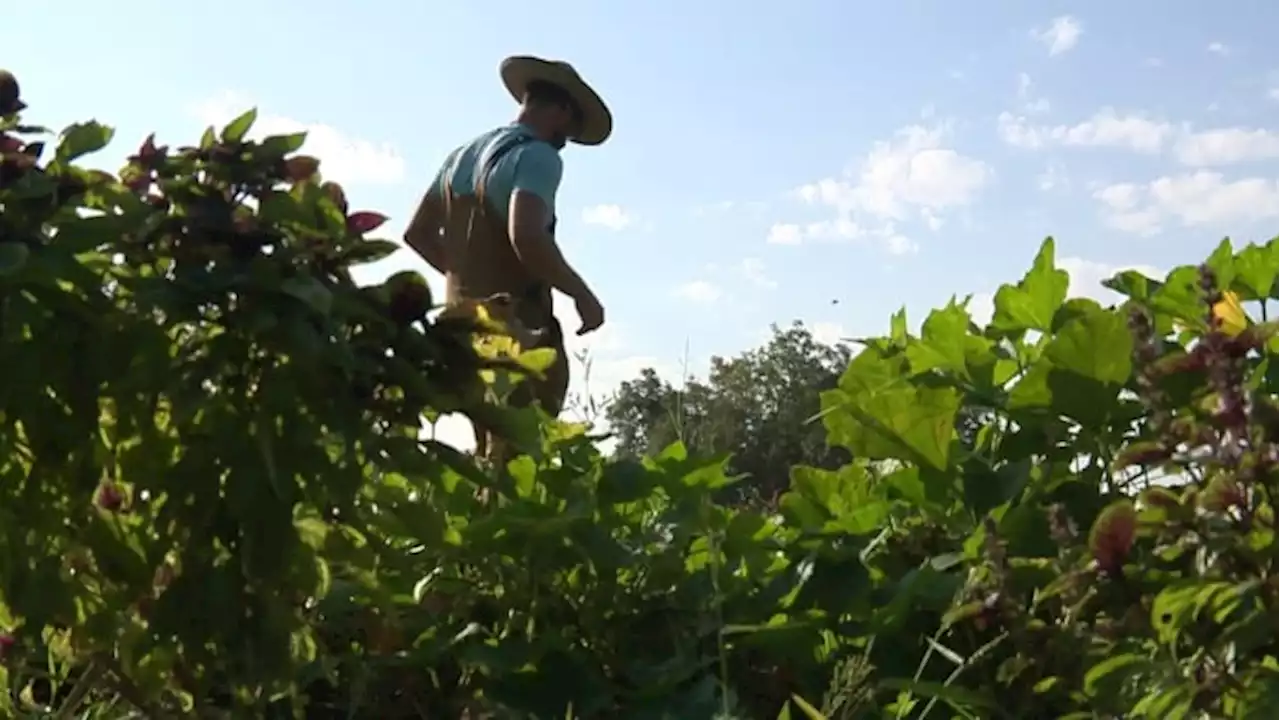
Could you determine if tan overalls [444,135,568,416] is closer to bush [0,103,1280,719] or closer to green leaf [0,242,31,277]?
bush [0,103,1280,719]

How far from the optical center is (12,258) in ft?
4.83

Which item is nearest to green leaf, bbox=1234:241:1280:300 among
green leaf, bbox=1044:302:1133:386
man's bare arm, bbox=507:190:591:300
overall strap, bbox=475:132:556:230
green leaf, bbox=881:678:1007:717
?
green leaf, bbox=1044:302:1133:386

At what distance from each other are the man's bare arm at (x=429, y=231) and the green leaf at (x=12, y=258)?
3425 millimetres

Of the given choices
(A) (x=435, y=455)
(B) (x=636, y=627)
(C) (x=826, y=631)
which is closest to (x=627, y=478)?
(B) (x=636, y=627)

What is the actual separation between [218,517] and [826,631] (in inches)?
31.8

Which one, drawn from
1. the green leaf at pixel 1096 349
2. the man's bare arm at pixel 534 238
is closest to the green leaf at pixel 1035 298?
the green leaf at pixel 1096 349

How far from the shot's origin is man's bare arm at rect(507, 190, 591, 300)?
4.47 metres

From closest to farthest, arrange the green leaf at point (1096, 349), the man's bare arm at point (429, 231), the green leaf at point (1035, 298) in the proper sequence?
the green leaf at point (1096, 349)
the green leaf at point (1035, 298)
the man's bare arm at point (429, 231)

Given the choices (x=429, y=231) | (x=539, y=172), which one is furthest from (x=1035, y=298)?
(x=429, y=231)

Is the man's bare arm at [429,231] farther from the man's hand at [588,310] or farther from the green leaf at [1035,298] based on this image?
the green leaf at [1035,298]

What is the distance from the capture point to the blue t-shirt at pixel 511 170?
15.0 feet

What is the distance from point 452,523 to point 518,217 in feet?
8.36

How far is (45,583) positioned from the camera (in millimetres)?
1611

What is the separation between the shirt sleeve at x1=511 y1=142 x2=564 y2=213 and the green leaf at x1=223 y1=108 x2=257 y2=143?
2.84m
